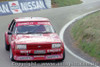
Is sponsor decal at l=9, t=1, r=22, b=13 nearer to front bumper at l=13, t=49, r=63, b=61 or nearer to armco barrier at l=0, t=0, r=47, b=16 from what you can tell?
armco barrier at l=0, t=0, r=47, b=16

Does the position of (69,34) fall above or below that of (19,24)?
below

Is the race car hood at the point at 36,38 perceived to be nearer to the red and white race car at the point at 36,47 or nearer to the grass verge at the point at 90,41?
the red and white race car at the point at 36,47

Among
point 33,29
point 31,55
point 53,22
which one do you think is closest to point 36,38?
point 31,55

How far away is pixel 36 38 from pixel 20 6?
16.4 meters

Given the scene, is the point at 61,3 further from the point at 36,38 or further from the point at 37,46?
the point at 37,46

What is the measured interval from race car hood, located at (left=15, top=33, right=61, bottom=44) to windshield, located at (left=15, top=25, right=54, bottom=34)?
36 centimetres

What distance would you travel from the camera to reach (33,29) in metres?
11.4

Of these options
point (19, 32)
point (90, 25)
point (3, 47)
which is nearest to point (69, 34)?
point (90, 25)

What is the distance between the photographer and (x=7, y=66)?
32.9 ft

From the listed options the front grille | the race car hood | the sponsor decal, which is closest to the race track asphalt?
the front grille

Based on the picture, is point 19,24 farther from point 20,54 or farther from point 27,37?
point 20,54

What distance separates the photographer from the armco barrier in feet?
82.8

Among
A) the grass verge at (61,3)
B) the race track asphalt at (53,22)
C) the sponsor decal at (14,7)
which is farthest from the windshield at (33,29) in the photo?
the grass verge at (61,3)

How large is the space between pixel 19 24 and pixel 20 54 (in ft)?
6.24
